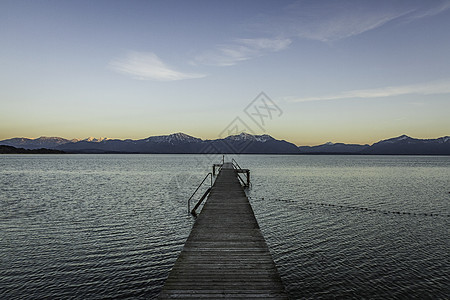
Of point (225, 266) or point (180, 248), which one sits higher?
point (225, 266)

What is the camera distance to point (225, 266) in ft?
30.1

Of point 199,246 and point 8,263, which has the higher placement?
point 199,246

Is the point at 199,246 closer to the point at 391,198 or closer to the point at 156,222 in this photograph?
the point at 156,222

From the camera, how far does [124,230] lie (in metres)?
18.9

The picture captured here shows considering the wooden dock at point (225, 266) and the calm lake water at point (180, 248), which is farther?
the calm lake water at point (180, 248)

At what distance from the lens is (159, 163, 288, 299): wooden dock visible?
7.51 metres

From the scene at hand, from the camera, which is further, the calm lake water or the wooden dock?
the calm lake water

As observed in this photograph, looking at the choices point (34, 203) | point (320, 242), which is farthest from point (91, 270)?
point (34, 203)

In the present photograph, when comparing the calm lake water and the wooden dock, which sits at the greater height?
the wooden dock

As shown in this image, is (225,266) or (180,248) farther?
(180,248)

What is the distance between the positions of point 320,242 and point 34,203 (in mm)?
27856

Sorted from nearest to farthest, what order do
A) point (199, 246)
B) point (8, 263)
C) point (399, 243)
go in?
point (199, 246) → point (8, 263) → point (399, 243)

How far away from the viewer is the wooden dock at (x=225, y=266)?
7.51 meters

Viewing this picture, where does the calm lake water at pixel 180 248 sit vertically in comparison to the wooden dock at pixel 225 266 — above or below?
below
